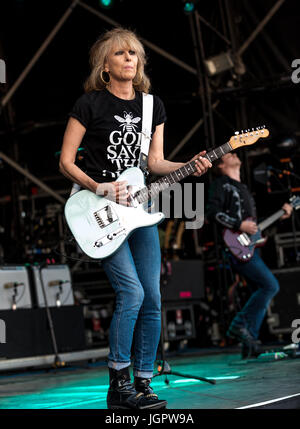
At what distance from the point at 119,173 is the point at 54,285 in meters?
3.60

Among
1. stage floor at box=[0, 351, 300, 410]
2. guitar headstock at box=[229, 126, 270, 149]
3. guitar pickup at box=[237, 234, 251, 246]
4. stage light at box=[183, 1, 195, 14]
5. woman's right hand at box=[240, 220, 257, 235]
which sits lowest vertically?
stage floor at box=[0, 351, 300, 410]

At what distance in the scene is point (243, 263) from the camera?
19.1ft

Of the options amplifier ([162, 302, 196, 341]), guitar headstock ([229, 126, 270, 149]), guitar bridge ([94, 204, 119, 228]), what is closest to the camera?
guitar bridge ([94, 204, 119, 228])

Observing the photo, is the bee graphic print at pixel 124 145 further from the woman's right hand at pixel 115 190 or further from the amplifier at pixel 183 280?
the amplifier at pixel 183 280

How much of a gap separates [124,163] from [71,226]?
420 millimetres

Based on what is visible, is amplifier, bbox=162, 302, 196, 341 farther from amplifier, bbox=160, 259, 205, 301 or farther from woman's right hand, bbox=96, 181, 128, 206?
woman's right hand, bbox=96, 181, 128, 206

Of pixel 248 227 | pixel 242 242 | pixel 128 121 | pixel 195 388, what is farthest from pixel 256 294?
pixel 128 121

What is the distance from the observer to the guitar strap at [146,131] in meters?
3.19

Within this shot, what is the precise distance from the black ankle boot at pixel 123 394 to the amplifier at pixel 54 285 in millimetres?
3434

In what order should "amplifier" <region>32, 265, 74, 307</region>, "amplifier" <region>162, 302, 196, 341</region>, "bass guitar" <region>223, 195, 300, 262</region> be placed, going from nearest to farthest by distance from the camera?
1. "bass guitar" <region>223, 195, 300, 262</region>
2. "amplifier" <region>32, 265, 74, 307</region>
3. "amplifier" <region>162, 302, 196, 341</region>

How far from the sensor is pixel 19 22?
953 cm

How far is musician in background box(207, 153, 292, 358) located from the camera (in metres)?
5.75

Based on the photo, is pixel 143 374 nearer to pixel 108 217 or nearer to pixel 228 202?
pixel 108 217

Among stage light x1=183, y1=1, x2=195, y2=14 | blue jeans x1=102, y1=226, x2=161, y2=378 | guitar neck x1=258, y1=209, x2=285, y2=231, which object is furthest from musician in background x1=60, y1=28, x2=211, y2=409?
stage light x1=183, y1=1, x2=195, y2=14
